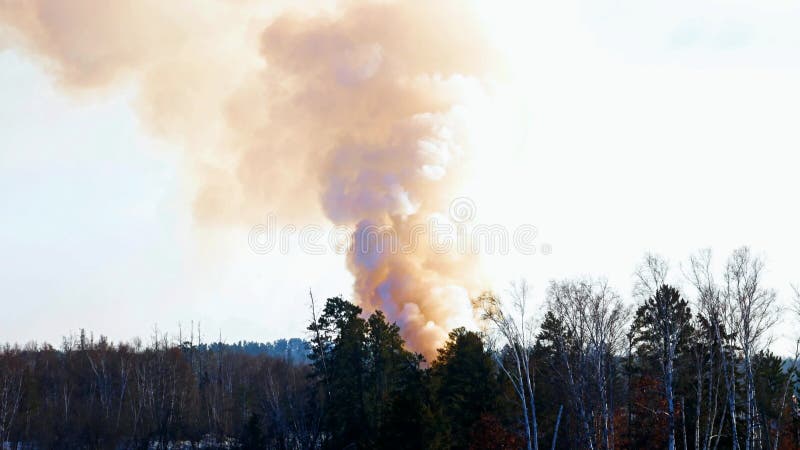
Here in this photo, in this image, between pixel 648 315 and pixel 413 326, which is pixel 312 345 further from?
pixel 648 315

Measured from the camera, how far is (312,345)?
54.5 meters

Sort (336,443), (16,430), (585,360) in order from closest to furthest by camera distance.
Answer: (585,360), (336,443), (16,430)

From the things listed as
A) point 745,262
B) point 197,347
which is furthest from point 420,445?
point 197,347

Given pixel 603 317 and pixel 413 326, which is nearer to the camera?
pixel 603 317

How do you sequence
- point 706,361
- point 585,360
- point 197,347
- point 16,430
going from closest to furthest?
Answer: point 706,361 < point 585,360 < point 16,430 < point 197,347

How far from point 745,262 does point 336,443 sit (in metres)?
28.7

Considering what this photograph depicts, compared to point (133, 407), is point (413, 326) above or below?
above

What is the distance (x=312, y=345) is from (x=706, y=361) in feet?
93.4

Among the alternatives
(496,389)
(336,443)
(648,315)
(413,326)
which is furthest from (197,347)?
(648,315)

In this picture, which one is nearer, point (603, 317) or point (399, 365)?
point (603, 317)

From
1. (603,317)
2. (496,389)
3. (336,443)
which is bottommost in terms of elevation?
(336,443)

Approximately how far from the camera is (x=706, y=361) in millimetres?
38062

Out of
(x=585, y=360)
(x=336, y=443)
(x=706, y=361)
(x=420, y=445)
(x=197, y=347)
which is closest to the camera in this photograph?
(x=420, y=445)

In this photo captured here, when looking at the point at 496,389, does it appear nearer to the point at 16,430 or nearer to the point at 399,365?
the point at 399,365
